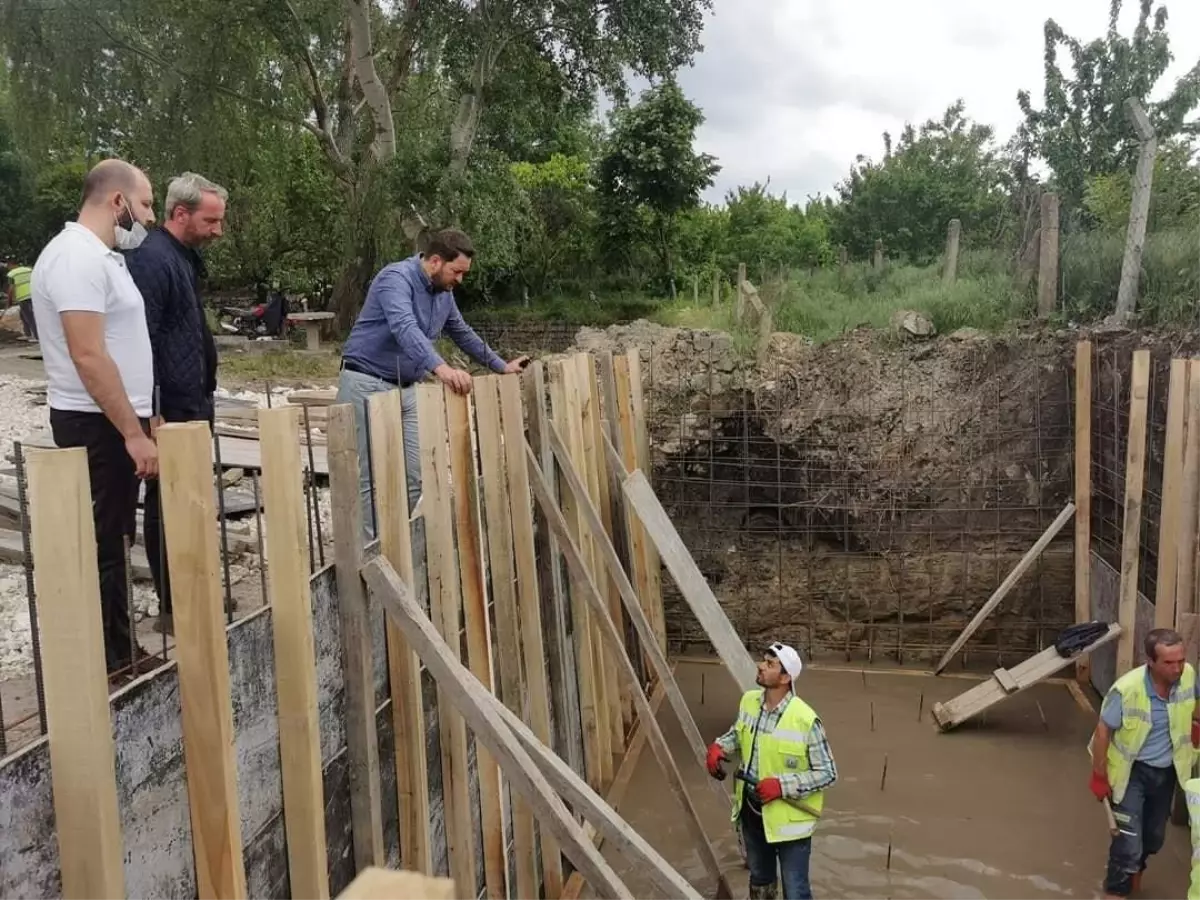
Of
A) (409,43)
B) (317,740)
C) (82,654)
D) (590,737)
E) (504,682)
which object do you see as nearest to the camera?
(82,654)

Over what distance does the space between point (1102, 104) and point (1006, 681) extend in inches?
A: 547

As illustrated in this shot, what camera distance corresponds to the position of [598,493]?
17.7 ft

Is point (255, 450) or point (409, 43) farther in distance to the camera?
point (409, 43)

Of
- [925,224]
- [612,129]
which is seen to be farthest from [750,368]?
[925,224]

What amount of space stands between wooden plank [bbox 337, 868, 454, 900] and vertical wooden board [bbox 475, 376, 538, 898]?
3.11 metres

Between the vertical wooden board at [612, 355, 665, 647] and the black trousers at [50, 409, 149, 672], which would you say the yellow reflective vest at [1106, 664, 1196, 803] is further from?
the black trousers at [50, 409, 149, 672]

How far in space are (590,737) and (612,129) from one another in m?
20.0

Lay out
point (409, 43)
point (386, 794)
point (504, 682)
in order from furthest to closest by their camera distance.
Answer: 1. point (409, 43)
2. point (504, 682)
3. point (386, 794)

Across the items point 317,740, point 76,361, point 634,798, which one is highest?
point 76,361

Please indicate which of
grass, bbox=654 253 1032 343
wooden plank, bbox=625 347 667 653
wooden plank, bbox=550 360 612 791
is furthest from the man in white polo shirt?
grass, bbox=654 253 1032 343

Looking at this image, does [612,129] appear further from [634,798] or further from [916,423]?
[634,798]

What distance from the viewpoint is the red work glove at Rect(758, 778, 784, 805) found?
3.84 m

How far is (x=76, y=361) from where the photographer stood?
2521mm

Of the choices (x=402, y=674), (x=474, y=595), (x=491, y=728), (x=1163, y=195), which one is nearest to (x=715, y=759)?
(x=474, y=595)
